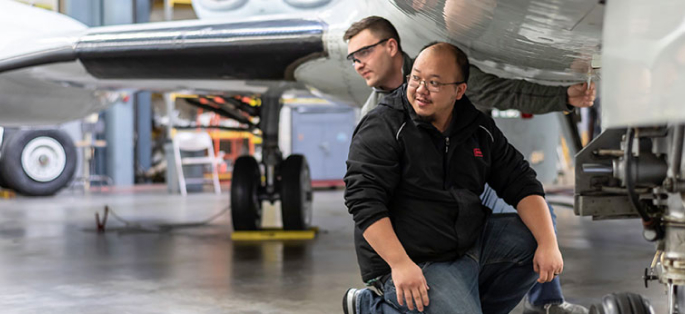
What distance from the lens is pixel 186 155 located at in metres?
13.5

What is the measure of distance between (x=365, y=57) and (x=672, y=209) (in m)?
1.08

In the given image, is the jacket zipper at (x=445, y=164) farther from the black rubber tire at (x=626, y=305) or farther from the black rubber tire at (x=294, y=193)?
the black rubber tire at (x=294, y=193)

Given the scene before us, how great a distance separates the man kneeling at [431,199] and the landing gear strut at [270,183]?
3356 millimetres

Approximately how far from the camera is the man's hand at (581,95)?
2428 millimetres

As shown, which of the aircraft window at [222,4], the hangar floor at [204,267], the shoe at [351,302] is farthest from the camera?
the aircraft window at [222,4]

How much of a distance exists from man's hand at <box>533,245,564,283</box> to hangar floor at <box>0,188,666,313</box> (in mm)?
975

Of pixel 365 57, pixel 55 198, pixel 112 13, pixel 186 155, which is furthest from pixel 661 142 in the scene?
pixel 112 13

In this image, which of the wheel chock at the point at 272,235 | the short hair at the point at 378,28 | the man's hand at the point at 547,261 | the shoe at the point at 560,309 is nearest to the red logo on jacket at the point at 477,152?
the man's hand at the point at 547,261

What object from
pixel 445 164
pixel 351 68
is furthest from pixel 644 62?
pixel 351 68

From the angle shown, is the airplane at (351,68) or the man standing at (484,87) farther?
the man standing at (484,87)

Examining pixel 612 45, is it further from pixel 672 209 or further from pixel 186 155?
pixel 186 155

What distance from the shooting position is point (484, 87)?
8.98ft

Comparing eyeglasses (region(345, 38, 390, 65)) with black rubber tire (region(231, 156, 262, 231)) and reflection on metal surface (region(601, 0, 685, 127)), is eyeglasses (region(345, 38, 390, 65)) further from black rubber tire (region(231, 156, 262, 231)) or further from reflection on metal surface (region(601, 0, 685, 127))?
black rubber tire (region(231, 156, 262, 231))

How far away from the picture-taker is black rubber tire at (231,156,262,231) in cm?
549
